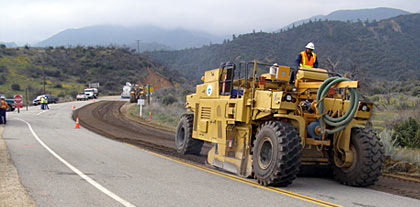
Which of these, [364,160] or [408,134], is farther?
[408,134]

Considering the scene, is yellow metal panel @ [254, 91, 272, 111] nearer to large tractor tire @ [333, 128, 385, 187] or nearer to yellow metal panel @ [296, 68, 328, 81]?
yellow metal panel @ [296, 68, 328, 81]

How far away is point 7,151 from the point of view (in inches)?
553

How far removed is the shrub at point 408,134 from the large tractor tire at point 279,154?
905 cm

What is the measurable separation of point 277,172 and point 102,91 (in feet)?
261

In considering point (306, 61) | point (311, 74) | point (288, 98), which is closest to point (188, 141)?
point (306, 61)

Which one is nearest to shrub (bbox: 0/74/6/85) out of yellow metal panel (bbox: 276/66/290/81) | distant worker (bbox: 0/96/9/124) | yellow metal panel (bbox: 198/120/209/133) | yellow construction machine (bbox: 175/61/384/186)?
distant worker (bbox: 0/96/9/124)

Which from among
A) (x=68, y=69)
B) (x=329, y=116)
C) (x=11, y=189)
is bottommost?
(x=11, y=189)

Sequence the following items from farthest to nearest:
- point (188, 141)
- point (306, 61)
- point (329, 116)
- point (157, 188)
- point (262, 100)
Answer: point (188, 141), point (306, 61), point (262, 100), point (329, 116), point (157, 188)

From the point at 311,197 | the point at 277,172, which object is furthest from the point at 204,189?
the point at 311,197

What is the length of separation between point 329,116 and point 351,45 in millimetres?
64795

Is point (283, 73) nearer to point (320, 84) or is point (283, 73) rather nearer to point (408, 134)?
point (320, 84)

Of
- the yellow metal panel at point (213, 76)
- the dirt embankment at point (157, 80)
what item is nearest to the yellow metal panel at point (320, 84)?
the yellow metal panel at point (213, 76)

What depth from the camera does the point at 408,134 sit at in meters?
15.7

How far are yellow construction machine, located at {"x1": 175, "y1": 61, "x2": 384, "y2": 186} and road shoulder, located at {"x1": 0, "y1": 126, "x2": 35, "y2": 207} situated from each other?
4496 millimetres
